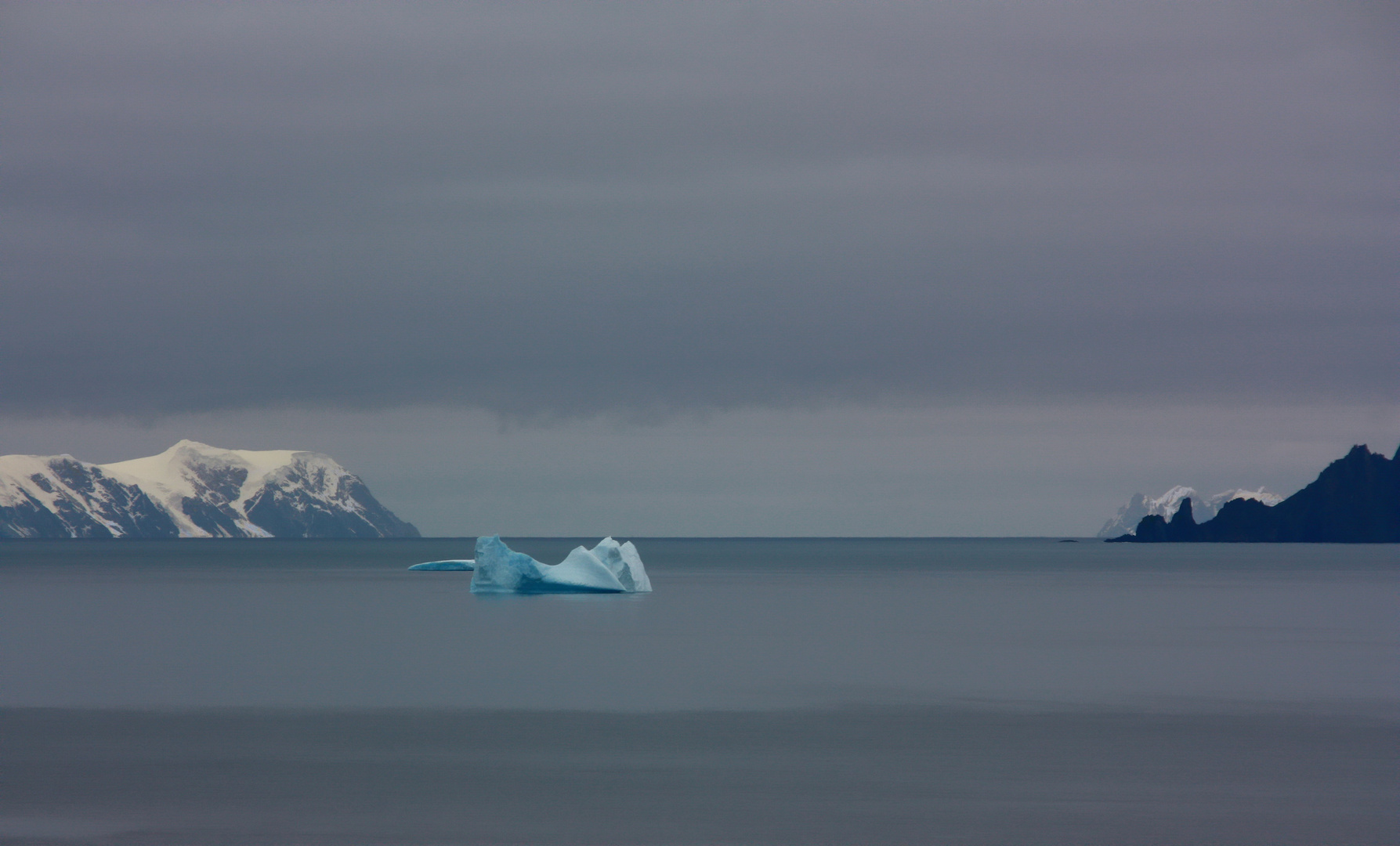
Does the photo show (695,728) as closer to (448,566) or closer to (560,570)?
(560,570)

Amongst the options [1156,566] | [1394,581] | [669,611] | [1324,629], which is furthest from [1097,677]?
[1156,566]

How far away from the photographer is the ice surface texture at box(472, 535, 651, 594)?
2960 inches

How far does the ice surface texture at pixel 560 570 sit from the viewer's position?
75.2 metres

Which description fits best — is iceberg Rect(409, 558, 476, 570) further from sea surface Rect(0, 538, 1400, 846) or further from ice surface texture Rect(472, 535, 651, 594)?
sea surface Rect(0, 538, 1400, 846)

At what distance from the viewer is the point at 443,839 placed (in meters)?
19.0

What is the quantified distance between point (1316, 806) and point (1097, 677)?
19.1m

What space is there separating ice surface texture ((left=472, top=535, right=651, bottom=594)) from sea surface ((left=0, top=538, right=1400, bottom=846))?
5.59 metres

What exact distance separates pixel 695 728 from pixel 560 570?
4742cm

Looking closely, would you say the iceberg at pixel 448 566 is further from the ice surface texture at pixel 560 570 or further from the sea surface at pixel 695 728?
the sea surface at pixel 695 728

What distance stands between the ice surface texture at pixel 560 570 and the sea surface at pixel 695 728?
559 cm

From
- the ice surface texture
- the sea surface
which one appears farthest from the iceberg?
the sea surface

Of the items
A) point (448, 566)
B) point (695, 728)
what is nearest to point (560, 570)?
point (695, 728)

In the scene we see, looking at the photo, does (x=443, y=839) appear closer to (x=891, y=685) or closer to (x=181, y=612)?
(x=891, y=685)

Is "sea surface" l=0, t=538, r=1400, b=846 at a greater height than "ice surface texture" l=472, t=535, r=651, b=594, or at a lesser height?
lesser
